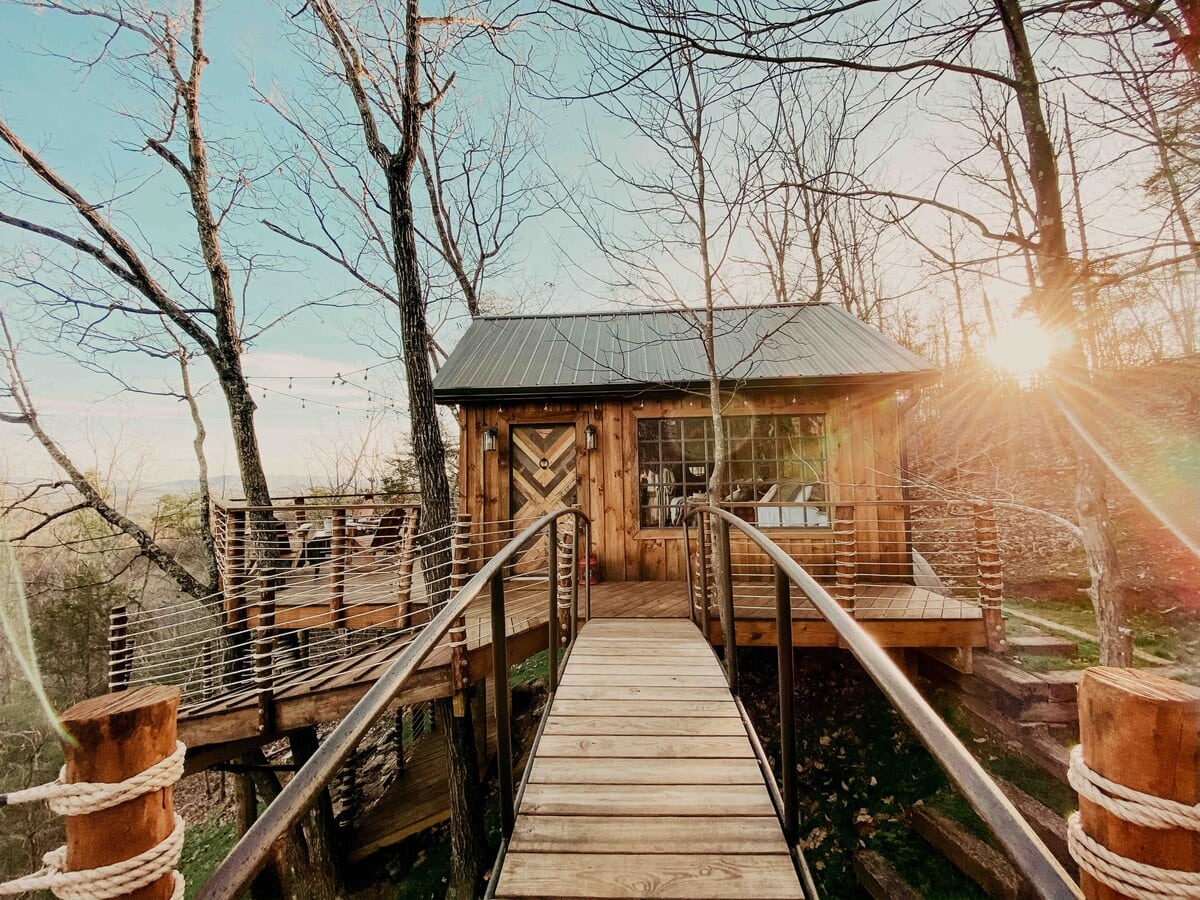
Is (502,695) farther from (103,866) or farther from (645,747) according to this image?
(103,866)

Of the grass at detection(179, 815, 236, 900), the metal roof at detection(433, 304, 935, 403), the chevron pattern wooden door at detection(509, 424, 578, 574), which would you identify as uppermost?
the metal roof at detection(433, 304, 935, 403)

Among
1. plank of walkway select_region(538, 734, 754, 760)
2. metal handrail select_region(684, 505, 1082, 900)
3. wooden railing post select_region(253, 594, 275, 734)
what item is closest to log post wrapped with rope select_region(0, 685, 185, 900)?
metal handrail select_region(684, 505, 1082, 900)

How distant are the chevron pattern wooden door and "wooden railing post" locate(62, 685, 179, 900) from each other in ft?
21.7

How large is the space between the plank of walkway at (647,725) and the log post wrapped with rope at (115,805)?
2.14 metres

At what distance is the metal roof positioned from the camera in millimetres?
6930

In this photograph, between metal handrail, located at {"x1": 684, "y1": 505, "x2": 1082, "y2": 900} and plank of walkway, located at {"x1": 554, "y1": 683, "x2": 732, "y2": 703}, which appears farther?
plank of walkway, located at {"x1": 554, "y1": 683, "x2": 732, "y2": 703}

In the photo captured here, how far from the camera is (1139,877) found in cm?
72

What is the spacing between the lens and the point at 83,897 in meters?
0.76

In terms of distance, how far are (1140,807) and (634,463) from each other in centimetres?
671

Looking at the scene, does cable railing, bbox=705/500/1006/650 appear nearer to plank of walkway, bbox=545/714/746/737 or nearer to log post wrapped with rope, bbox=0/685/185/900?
plank of walkway, bbox=545/714/746/737

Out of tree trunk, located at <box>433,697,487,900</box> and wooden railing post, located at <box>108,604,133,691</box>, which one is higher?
wooden railing post, located at <box>108,604,133,691</box>

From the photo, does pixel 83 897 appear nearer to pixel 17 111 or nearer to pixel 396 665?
pixel 396 665

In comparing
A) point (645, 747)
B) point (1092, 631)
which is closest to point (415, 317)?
point (645, 747)

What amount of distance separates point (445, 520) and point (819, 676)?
5101 millimetres
